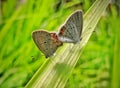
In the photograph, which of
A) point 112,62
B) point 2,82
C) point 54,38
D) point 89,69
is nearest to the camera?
point 2,82

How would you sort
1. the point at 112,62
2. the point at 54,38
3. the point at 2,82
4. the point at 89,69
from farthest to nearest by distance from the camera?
the point at 112,62
the point at 89,69
the point at 54,38
the point at 2,82

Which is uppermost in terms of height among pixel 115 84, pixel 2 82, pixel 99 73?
pixel 2 82

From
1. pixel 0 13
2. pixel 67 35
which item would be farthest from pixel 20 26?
pixel 67 35

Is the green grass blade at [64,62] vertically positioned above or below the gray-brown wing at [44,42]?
below

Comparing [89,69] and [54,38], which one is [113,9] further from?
[54,38]

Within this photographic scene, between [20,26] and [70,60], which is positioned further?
[70,60]

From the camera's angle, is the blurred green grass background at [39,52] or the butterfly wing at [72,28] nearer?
the blurred green grass background at [39,52]
